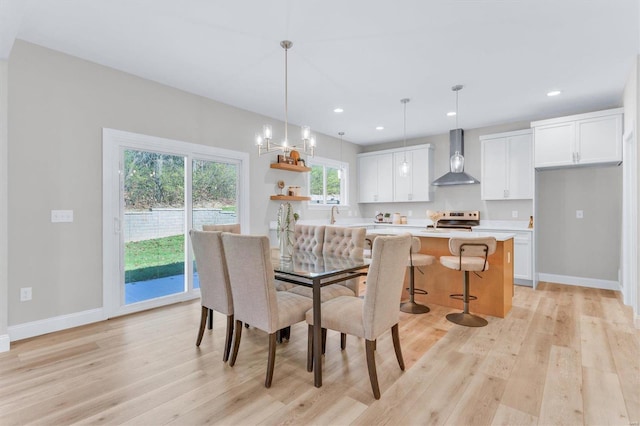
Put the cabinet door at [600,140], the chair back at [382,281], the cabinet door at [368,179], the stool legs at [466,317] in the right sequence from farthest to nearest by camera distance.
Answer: the cabinet door at [368,179] → the cabinet door at [600,140] → the stool legs at [466,317] → the chair back at [382,281]

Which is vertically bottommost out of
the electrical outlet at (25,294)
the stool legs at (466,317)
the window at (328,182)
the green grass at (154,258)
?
the stool legs at (466,317)

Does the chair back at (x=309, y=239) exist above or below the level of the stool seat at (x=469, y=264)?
above

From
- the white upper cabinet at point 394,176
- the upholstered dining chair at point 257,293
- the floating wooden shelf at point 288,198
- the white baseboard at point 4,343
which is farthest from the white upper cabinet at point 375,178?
the white baseboard at point 4,343

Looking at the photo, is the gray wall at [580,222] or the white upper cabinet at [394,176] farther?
the white upper cabinet at [394,176]

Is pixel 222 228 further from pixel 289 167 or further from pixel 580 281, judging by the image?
pixel 580 281

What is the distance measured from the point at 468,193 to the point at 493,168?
27.6 inches

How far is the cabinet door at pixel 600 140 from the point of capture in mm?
4086

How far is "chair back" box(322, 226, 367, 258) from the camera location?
117 inches

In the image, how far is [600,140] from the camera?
4.20 metres

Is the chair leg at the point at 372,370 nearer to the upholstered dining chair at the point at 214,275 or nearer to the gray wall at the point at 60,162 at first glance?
the upholstered dining chair at the point at 214,275

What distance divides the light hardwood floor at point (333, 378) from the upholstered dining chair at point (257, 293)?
0.30m

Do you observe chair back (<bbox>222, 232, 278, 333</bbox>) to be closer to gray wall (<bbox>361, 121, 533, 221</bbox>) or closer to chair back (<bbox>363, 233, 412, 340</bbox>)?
chair back (<bbox>363, 233, 412, 340</bbox>)

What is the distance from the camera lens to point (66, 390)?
6.73 ft

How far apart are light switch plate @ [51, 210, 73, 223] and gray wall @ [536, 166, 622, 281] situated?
6.20 meters
